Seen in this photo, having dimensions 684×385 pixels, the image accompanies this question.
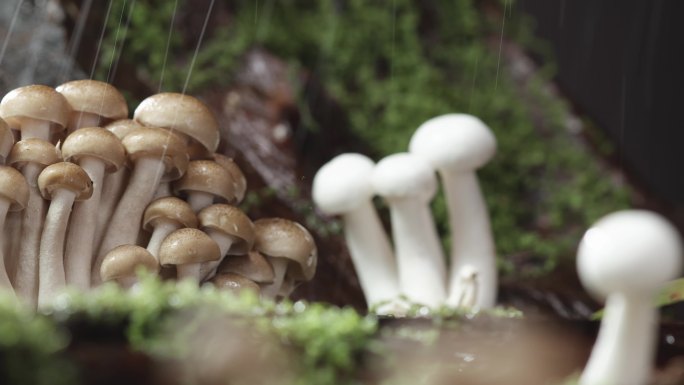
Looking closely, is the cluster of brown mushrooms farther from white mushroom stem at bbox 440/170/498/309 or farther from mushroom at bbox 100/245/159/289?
white mushroom stem at bbox 440/170/498/309

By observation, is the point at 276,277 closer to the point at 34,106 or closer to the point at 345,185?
the point at 345,185

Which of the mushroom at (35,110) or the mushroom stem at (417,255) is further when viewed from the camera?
the mushroom stem at (417,255)

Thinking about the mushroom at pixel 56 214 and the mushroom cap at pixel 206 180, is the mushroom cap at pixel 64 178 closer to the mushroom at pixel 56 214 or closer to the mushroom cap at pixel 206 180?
the mushroom at pixel 56 214

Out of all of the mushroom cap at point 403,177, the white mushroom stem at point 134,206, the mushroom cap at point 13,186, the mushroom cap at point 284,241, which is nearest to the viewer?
the mushroom cap at point 13,186

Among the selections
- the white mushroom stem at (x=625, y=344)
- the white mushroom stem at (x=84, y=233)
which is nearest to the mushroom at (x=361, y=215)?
the white mushroom stem at (x=84, y=233)

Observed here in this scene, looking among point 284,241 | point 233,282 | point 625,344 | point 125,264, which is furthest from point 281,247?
point 625,344

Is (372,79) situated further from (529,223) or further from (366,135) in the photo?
(529,223)

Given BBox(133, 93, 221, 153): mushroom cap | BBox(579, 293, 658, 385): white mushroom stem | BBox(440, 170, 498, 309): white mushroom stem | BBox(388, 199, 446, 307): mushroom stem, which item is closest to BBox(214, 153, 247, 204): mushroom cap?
BBox(133, 93, 221, 153): mushroom cap
